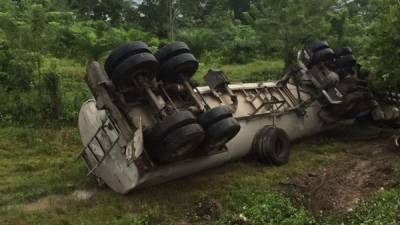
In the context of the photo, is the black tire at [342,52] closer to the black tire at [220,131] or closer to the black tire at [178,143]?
the black tire at [220,131]

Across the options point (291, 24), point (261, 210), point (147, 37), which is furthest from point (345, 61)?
point (147, 37)

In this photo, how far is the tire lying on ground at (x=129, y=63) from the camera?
9146mm

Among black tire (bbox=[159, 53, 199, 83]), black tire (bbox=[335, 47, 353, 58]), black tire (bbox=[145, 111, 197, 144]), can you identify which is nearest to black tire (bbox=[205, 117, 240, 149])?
black tire (bbox=[145, 111, 197, 144])

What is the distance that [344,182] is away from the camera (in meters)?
10.6

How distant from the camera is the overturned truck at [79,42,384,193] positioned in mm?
9133

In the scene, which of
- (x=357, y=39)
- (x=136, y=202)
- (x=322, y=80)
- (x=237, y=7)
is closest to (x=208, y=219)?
(x=136, y=202)

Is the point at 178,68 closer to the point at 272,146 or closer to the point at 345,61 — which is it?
the point at 272,146

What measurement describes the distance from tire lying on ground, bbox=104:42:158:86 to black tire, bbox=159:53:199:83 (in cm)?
58

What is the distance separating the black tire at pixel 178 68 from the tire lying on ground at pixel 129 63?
580mm

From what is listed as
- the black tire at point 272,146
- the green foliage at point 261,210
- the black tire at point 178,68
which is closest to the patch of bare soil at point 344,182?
the green foliage at point 261,210

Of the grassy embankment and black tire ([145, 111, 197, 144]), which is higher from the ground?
black tire ([145, 111, 197, 144])

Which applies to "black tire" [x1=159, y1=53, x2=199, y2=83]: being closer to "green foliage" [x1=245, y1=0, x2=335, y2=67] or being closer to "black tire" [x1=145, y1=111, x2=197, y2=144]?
"black tire" [x1=145, y1=111, x2=197, y2=144]

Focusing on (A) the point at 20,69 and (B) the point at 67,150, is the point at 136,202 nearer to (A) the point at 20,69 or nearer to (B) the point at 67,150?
(B) the point at 67,150

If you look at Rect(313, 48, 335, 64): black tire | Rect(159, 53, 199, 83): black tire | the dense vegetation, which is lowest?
the dense vegetation
